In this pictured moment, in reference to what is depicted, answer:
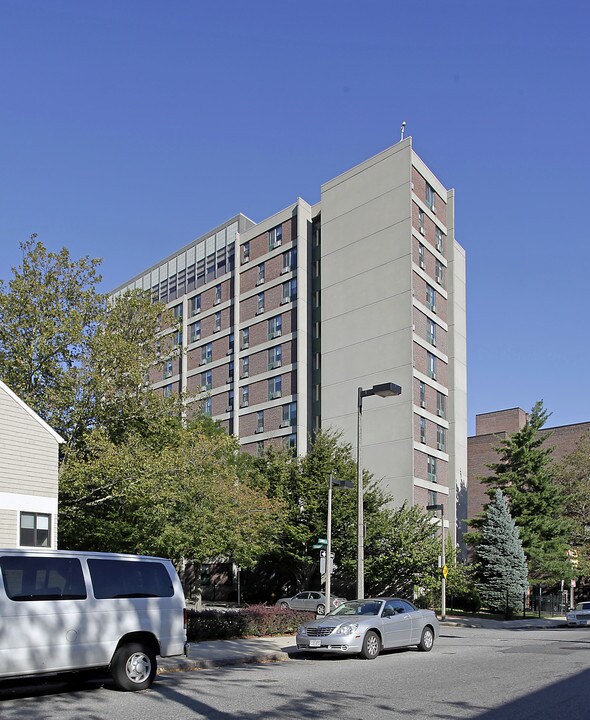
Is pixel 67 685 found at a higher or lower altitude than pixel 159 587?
lower

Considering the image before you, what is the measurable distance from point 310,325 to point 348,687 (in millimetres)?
51619

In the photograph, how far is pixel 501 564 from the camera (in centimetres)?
4781

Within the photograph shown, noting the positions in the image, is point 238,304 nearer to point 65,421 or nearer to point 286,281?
point 286,281

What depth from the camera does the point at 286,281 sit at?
65562 mm

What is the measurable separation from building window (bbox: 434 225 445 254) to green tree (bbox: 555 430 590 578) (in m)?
18.1

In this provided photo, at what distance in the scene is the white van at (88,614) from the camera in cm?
1130

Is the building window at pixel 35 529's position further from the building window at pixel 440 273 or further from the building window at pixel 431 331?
the building window at pixel 440 273

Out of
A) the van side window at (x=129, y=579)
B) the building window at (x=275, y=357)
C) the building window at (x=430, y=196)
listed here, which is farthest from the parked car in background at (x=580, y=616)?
the building window at (x=430, y=196)

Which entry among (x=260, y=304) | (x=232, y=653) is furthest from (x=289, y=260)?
(x=232, y=653)

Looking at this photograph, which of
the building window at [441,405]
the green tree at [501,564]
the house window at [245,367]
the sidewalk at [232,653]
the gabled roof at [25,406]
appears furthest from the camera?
the house window at [245,367]

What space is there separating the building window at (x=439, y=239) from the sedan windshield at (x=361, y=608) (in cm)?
4608

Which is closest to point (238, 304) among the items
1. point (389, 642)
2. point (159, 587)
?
point (389, 642)

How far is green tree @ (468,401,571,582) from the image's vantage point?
165 ft

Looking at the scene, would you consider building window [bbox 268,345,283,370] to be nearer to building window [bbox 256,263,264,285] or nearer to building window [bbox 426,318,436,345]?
building window [bbox 256,263,264,285]
